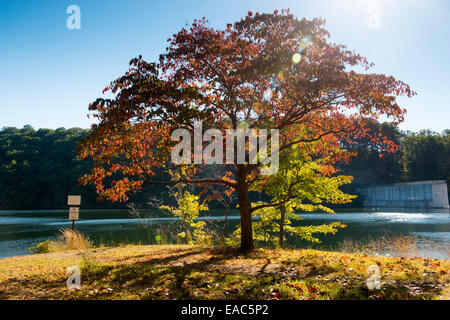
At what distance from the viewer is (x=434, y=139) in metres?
90.1

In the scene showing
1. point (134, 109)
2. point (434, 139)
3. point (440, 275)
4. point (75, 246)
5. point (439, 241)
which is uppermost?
point (434, 139)

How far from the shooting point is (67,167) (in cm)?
7756

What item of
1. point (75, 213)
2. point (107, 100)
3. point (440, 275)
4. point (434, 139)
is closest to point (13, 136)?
point (75, 213)

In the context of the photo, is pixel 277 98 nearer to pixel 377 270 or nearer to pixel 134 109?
pixel 134 109

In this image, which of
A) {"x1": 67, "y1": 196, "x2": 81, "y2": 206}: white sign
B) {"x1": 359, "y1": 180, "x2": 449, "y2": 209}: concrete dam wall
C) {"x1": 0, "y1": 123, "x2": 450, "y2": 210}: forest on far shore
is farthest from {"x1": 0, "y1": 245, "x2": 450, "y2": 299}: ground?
{"x1": 359, "y1": 180, "x2": 449, "y2": 209}: concrete dam wall

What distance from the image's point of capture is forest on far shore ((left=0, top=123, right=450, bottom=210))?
75312 millimetres

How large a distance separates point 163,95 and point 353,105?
199 inches

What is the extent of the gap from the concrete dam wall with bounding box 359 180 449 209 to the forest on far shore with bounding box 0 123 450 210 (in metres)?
4.08

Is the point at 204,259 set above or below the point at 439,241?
above

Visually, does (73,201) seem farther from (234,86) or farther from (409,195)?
(409,195)

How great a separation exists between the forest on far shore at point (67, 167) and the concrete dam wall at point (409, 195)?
4079mm

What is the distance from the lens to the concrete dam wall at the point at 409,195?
70062 mm

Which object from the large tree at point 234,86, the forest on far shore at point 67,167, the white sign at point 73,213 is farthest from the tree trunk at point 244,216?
the forest on far shore at point 67,167

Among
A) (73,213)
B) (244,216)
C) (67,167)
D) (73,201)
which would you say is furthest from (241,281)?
(67,167)
